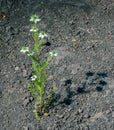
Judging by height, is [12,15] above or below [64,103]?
above

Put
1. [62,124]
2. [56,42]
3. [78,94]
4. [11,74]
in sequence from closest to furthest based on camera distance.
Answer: [62,124] < [78,94] < [11,74] < [56,42]

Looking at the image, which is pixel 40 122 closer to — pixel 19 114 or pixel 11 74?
pixel 19 114

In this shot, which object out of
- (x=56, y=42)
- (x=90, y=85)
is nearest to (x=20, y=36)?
(x=56, y=42)

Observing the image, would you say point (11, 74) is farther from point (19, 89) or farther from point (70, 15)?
point (70, 15)

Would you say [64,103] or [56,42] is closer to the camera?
[64,103]

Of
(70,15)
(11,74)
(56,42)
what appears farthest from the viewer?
(70,15)

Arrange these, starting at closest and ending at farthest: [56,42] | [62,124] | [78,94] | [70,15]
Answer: [62,124], [78,94], [56,42], [70,15]

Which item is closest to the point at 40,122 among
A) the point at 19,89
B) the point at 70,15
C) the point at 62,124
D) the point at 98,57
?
the point at 62,124
